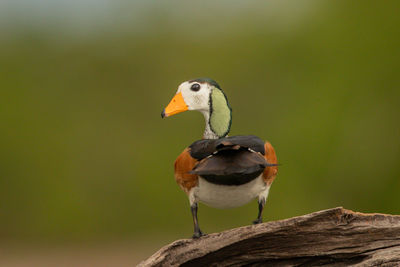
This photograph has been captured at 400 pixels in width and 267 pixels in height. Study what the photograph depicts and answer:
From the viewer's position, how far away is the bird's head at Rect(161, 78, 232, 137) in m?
3.24

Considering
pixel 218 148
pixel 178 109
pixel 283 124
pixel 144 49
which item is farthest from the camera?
pixel 144 49

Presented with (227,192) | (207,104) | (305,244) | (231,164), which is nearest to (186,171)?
(227,192)

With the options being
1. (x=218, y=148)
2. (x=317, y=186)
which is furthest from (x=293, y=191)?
(x=218, y=148)

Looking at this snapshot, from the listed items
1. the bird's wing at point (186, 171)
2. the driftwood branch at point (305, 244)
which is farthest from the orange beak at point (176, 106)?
the driftwood branch at point (305, 244)

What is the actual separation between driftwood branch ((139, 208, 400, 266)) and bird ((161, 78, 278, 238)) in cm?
13

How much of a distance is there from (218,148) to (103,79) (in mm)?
4784

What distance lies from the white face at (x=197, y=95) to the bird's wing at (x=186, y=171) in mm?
362

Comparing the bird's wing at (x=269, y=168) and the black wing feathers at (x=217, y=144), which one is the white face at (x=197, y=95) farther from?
the bird's wing at (x=269, y=168)

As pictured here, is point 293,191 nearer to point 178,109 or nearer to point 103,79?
point 103,79

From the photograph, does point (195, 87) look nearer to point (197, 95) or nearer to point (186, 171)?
point (197, 95)

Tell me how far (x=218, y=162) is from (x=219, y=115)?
0.63 meters

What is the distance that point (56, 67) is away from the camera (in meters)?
7.32

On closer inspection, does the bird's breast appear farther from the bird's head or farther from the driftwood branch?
the bird's head

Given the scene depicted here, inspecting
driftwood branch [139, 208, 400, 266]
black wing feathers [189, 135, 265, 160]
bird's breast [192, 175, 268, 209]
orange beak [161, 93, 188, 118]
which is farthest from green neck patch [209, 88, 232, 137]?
driftwood branch [139, 208, 400, 266]
